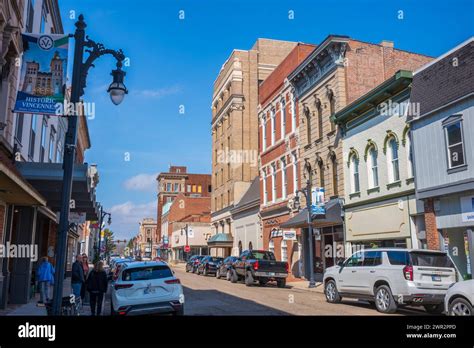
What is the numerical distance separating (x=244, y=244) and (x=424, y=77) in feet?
97.7

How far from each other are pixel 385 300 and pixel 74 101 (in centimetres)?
1011

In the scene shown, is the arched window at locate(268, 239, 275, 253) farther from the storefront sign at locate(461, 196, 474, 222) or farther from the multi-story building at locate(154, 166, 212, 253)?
the multi-story building at locate(154, 166, 212, 253)

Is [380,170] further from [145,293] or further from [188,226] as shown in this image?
[188,226]

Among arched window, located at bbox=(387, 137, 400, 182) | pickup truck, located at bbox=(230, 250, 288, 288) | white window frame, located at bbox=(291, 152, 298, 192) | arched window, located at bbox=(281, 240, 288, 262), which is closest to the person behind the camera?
arched window, located at bbox=(387, 137, 400, 182)

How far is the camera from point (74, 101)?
820cm

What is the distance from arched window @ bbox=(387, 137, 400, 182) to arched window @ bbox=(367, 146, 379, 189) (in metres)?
1.19

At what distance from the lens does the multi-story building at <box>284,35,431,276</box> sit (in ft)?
86.2

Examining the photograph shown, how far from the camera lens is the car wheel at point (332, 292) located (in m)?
15.8

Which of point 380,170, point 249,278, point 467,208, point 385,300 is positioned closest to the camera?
point 385,300

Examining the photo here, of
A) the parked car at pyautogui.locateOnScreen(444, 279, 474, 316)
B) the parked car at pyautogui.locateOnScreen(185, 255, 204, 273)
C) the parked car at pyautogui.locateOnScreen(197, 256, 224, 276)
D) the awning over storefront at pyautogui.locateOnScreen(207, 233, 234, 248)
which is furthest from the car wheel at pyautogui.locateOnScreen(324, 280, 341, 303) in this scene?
the awning over storefront at pyautogui.locateOnScreen(207, 233, 234, 248)

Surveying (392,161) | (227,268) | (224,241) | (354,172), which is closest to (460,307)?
(392,161)

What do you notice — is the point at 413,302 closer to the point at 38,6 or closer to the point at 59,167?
the point at 59,167

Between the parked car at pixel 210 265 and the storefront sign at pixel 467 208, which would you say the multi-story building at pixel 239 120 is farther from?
the storefront sign at pixel 467 208

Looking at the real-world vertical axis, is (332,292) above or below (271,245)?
below
